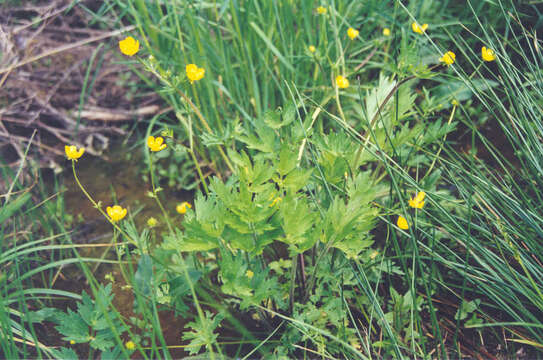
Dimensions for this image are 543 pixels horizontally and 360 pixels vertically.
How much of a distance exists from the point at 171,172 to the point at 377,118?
3.26 ft

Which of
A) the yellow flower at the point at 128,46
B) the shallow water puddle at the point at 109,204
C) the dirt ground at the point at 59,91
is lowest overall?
the shallow water puddle at the point at 109,204

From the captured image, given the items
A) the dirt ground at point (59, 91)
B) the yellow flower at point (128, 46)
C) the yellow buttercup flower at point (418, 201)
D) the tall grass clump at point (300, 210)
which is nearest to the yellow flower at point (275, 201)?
the tall grass clump at point (300, 210)

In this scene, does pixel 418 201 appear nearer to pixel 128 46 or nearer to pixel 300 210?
pixel 300 210

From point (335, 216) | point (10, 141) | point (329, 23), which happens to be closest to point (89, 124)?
point (10, 141)

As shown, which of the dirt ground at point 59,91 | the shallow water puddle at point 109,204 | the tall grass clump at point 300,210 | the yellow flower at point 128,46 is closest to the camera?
the tall grass clump at point 300,210

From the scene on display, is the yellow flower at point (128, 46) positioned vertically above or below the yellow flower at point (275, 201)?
above

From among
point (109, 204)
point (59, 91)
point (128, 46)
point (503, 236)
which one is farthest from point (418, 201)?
point (59, 91)

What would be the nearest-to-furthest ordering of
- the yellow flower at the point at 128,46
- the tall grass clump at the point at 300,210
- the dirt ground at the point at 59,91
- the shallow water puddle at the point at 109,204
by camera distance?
the tall grass clump at the point at 300,210
the yellow flower at the point at 128,46
the shallow water puddle at the point at 109,204
the dirt ground at the point at 59,91

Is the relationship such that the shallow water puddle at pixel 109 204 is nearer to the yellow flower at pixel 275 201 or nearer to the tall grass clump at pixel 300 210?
the tall grass clump at pixel 300 210

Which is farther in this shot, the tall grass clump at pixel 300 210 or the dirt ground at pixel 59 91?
the dirt ground at pixel 59 91

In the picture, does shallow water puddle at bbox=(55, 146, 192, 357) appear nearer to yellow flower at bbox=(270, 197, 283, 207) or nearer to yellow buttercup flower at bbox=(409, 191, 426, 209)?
yellow flower at bbox=(270, 197, 283, 207)

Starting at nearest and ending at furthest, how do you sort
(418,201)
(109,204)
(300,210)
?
(300,210), (418,201), (109,204)

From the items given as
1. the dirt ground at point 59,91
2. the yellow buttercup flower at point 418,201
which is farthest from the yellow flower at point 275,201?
the dirt ground at point 59,91

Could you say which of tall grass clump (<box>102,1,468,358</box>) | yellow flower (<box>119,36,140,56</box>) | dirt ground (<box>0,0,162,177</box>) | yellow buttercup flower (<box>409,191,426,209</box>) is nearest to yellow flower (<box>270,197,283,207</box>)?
tall grass clump (<box>102,1,468,358</box>)
